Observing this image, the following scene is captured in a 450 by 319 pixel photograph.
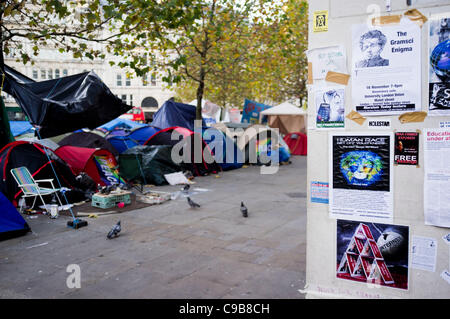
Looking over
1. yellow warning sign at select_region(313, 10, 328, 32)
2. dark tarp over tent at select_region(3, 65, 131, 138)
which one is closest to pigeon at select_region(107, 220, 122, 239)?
dark tarp over tent at select_region(3, 65, 131, 138)

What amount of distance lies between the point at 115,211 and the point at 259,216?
316 cm

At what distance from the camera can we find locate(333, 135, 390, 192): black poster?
304cm

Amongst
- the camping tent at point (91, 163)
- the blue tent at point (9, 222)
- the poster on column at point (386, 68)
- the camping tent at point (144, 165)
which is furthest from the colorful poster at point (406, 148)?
the camping tent at point (144, 165)

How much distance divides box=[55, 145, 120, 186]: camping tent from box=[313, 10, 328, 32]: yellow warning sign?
8.51 metres

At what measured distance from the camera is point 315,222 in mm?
3312

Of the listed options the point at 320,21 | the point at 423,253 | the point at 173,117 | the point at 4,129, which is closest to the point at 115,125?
the point at 173,117

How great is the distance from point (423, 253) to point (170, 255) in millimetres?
3675

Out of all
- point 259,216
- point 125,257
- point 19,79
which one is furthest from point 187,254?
point 19,79

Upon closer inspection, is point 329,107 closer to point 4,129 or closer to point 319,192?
point 319,192

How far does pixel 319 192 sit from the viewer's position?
10.8ft

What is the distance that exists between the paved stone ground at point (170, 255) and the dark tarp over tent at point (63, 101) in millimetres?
2164

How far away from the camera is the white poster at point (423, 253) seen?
2.93 meters

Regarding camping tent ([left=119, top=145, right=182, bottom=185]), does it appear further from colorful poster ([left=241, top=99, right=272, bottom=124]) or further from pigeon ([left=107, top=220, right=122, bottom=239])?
colorful poster ([left=241, top=99, right=272, bottom=124])
